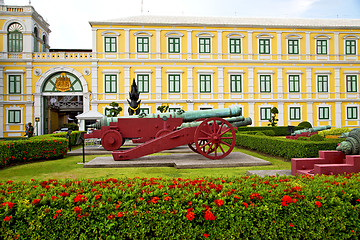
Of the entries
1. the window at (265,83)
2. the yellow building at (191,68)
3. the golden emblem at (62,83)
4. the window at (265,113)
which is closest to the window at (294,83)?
the yellow building at (191,68)

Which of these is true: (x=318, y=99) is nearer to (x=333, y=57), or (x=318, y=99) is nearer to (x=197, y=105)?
(x=333, y=57)

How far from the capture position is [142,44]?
29219 millimetres

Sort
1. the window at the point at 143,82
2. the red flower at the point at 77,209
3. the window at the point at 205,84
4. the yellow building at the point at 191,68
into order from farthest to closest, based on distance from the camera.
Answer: the window at the point at 205,84, the window at the point at 143,82, the yellow building at the point at 191,68, the red flower at the point at 77,209

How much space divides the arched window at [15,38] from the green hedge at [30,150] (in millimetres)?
21572

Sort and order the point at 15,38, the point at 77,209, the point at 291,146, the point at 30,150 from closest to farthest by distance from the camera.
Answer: the point at 77,209 < the point at 291,146 < the point at 30,150 < the point at 15,38

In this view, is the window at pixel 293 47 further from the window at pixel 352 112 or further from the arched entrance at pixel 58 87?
the arched entrance at pixel 58 87

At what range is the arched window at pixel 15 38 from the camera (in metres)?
28.3

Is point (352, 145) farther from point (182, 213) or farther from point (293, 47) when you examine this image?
point (293, 47)

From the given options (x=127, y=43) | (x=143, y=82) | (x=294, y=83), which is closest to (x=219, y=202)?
(x=143, y=82)

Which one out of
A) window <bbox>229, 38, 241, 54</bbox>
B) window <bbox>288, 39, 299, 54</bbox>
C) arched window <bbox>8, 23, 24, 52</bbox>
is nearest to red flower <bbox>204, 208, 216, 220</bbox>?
window <bbox>229, 38, 241, 54</bbox>

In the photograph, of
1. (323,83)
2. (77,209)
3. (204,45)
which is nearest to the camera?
(77,209)

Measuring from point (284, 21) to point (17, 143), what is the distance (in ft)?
101

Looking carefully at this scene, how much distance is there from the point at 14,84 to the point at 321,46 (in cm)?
3144

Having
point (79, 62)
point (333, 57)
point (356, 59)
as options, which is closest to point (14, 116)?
point (79, 62)
